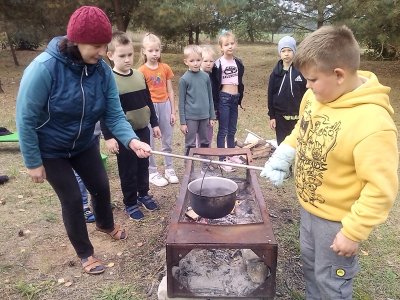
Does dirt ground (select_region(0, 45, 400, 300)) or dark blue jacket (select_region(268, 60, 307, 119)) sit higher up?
dark blue jacket (select_region(268, 60, 307, 119))

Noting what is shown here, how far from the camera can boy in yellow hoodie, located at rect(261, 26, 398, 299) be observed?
159cm

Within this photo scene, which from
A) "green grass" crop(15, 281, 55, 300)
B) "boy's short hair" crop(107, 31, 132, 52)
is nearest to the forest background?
"green grass" crop(15, 281, 55, 300)

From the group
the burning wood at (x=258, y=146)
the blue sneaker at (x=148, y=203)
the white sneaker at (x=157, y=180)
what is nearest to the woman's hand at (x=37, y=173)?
the blue sneaker at (x=148, y=203)

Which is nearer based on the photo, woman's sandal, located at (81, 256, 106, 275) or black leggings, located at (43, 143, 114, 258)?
black leggings, located at (43, 143, 114, 258)

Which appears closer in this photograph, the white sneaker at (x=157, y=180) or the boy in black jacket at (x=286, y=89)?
the boy in black jacket at (x=286, y=89)

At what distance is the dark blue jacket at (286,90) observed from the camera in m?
4.05

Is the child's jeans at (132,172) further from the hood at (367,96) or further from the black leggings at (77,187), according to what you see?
the hood at (367,96)

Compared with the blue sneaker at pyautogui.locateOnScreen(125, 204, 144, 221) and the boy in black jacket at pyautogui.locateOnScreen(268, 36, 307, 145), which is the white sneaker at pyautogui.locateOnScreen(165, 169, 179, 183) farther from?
the boy in black jacket at pyautogui.locateOnScreen(268, 36, 307, 145)

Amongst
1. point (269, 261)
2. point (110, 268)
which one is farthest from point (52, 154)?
point (269, 261)

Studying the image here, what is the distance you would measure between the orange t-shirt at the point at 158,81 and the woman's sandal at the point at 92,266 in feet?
6.03

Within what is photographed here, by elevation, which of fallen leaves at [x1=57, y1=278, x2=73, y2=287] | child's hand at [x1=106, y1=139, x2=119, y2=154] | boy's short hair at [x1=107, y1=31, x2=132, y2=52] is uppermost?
boy's short hair at [x1=107, y1=31, x2=132, y2=52]

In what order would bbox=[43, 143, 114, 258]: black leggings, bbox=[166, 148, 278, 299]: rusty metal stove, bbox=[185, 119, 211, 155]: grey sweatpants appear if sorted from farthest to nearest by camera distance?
bbox=[185, 119, 211, 155]: grey sweatpants
bbox=[43, 143, 114, 258]: black leggings
bbox=[166, 148, 278, 299]: rusty metal stove

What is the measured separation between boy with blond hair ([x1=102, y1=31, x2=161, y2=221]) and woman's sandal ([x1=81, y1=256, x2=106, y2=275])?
2.48 feet

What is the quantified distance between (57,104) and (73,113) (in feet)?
0.36
